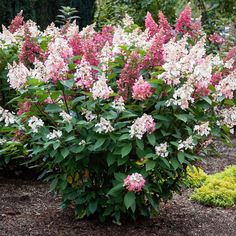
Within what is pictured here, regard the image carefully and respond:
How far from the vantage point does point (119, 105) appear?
3.03 metres

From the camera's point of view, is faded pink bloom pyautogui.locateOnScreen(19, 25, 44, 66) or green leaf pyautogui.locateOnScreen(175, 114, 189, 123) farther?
faded pink bloom pyautogui.locateOnScreen(19, 25, 44, 66)

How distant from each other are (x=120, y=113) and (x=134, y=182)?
42 cm

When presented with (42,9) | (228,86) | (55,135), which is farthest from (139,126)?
(42,9)

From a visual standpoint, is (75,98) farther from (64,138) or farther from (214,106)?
(214,106)

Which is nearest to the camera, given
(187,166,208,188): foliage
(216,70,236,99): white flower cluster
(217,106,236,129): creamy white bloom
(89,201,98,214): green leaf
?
(216,70,236,99): white flower cluster

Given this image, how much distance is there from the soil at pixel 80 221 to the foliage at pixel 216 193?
0.23 ft

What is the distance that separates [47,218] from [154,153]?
109 cm

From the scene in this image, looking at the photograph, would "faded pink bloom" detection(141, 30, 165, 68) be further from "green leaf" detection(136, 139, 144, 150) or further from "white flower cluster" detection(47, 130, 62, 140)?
"white flower cluster" detection(47, 130, 62, 140)

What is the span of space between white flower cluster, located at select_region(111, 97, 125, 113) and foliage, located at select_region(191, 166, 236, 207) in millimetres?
1637

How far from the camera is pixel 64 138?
317cm

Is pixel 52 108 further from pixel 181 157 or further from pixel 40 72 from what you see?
pixel 181 157

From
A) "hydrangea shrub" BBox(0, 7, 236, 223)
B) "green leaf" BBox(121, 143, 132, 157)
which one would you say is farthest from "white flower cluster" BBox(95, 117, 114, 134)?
"green leaf" BBox(121, 143, 132, 157)

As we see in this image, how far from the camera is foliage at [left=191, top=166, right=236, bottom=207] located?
4316 mm

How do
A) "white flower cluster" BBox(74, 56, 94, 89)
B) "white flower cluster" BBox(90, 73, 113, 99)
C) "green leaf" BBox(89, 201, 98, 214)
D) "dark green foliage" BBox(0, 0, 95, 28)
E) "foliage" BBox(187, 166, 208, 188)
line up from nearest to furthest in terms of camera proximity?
"white flower cluster" BBox(90, 73, 113, 99), "white flower cluster" BBox(74, 56, 94, 89), "green leaf" BBox(89, 201, 98, 214), "foliage" BBox(187, 166, 208, 188), "dark green foliage" BBox(0, 0, 95, 28)
